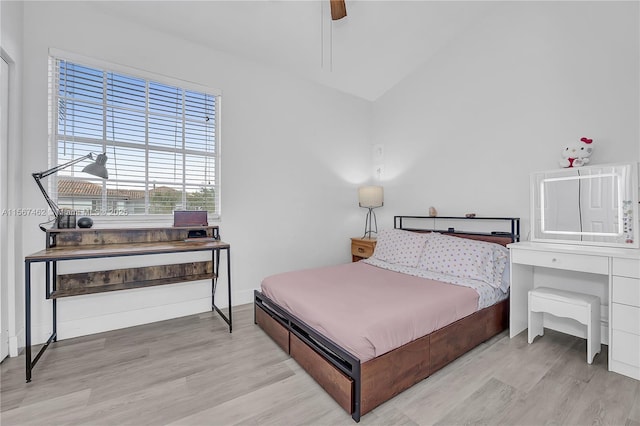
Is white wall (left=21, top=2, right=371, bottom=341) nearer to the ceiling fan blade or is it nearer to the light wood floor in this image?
the light wood floor

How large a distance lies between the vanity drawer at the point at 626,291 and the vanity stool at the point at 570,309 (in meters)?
0.18

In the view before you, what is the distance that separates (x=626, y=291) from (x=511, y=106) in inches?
74.2

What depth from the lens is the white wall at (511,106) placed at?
230cm

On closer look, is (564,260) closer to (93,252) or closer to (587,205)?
(587,205)

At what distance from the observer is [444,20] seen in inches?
122

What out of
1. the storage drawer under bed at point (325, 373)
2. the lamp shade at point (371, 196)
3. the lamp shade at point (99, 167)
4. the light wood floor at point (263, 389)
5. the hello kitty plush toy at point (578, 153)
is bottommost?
the light wood floor at point (263, 389)

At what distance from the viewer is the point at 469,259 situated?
8.34ft

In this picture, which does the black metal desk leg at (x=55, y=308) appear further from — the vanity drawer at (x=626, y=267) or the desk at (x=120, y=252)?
the vanity drawer at (x=626, y=267)

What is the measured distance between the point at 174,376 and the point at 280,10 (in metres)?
3.19

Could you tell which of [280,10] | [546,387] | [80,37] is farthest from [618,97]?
[80,37]

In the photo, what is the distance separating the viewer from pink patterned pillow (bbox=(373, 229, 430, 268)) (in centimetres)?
296

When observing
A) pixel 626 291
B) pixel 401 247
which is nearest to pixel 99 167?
pixel 401 247

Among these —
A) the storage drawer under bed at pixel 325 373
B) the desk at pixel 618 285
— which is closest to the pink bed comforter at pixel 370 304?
the storage drawer under bed at pixel 325 373

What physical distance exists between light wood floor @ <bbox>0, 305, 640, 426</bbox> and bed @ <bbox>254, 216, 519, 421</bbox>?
0.12 metres
